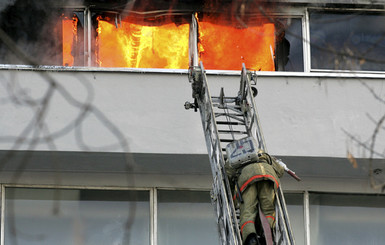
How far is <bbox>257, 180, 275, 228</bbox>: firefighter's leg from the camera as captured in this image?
9984 mm

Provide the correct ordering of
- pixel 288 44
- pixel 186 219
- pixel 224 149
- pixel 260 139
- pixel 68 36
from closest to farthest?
pixel 260 139, pixel 224 149, pixel 186 219, pixel 68 36, pixel 288 44

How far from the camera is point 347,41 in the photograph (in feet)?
47.2

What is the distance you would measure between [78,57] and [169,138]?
6.57 ft

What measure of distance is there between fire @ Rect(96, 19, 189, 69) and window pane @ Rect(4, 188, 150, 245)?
192 cm

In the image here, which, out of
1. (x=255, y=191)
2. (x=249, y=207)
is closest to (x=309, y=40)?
(x=255, y=191)

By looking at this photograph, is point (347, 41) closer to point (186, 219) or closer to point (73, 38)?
point (186, 219)

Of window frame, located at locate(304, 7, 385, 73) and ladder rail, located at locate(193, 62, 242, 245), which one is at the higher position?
window frame, located at locate(304, 7, 385, 73)

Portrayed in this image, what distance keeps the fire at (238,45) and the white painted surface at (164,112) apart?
0.90 metres

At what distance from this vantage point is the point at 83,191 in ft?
45.9

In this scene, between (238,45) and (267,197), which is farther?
(238,45)

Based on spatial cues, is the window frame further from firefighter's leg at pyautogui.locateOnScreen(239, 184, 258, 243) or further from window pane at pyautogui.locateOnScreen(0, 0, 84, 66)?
firefighter's leg at pyautogui.locateOnScreen(239, 184, 258, 243)

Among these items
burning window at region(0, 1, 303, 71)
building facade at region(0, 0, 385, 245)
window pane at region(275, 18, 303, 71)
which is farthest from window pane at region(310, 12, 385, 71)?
burning window at region(0, 1, 303, 71)

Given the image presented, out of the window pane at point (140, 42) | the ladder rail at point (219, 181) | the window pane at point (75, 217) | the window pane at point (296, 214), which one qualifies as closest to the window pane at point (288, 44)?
the window pane at point (140, 42)

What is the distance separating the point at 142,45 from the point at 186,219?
8.67ft
